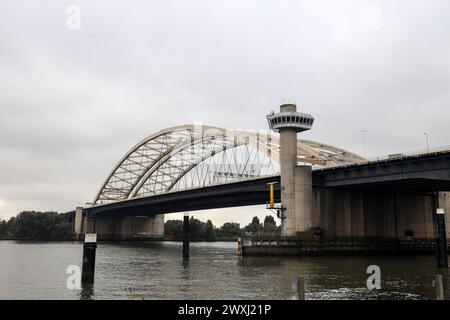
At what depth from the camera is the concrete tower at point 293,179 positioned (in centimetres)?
6931

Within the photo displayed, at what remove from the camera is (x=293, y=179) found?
70750mm

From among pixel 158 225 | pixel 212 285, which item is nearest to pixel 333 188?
pixel 212 285

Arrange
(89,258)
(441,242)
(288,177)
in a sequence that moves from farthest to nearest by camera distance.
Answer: (288,177) → (441,242) → (89,258)

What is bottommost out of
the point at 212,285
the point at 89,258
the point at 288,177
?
the point at 212,285

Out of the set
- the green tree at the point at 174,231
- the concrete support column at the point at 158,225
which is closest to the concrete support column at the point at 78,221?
the concrete support column at the point at 158,225

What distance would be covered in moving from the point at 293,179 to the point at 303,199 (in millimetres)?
3275

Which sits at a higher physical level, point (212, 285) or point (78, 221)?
point (78, 221)

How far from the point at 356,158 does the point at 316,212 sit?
2801 cm

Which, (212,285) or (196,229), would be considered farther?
(196,229)

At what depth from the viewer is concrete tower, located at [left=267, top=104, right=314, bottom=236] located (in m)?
69.3

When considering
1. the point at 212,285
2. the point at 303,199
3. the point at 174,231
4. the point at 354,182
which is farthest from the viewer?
the point at 174,231

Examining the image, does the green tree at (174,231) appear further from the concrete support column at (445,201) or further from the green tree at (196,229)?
the concrete support column at (445,201)

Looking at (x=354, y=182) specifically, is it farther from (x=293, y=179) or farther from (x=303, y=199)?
(x=293, y=179)

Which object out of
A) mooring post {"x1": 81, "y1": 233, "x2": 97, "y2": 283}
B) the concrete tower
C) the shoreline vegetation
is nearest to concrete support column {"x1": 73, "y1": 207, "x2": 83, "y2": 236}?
the shoreline vegetation
